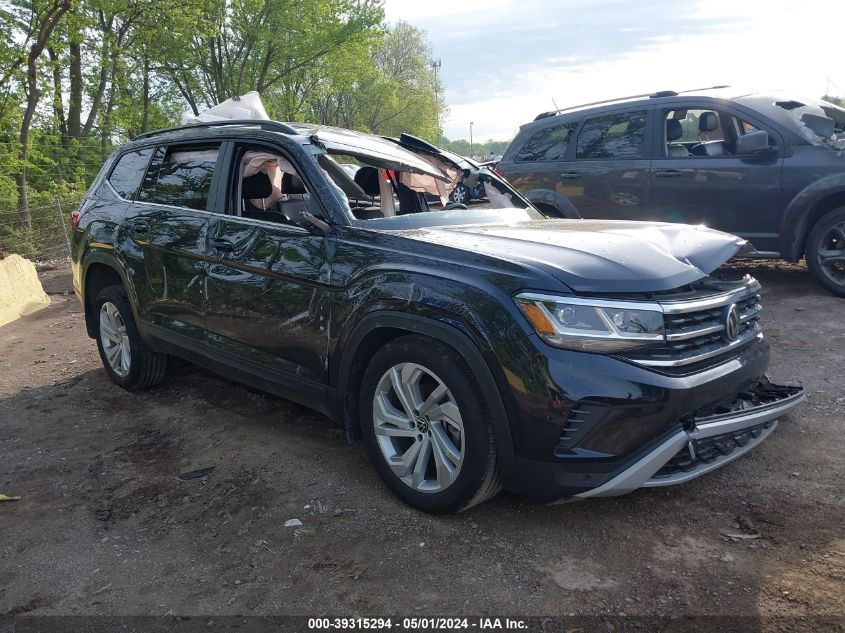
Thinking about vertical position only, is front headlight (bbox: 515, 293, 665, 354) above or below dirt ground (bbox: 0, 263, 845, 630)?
above

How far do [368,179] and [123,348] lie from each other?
234 cm

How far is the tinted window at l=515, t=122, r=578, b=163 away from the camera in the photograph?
772cm

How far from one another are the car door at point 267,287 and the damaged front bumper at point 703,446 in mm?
1554

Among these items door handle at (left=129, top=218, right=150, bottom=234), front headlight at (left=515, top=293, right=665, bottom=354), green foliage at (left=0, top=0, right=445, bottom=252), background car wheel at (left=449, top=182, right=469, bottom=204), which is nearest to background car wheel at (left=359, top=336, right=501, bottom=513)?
front headlight at (left=515, top=293, right=665, bottom=354)

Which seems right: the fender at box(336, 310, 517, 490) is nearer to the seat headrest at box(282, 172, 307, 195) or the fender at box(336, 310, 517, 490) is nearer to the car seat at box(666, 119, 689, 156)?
the seat headrest at box(282, 172, 307, 195)

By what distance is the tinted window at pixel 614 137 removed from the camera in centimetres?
717

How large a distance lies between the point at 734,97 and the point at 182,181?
17.3 feet

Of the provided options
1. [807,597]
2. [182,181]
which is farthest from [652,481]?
[182,181]

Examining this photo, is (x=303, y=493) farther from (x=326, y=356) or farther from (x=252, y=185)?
(x=252, y=185)

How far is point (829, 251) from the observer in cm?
619

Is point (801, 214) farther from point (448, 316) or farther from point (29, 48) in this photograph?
point (29, 48)

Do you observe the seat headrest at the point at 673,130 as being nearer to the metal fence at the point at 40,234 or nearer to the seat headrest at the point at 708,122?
the seat headrest at the point at 708,122

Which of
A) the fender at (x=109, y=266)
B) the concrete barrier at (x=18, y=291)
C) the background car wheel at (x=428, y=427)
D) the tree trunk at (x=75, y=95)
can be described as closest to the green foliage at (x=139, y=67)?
the tree trunk at (x=75, y=95)

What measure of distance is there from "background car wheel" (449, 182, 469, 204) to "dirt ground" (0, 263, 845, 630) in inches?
63.5
